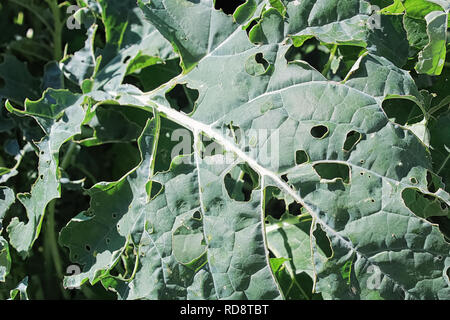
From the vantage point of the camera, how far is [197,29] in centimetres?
127

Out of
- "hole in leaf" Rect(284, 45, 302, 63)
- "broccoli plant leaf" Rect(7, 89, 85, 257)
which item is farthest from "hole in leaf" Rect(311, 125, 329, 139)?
"broccoli plant leaf" Rect(7, 89, 85, 257)

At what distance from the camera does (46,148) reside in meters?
1.30

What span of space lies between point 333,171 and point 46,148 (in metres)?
0.67

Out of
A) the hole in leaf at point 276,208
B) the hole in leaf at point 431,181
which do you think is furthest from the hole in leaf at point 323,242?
the hole in leaf at point 276,208

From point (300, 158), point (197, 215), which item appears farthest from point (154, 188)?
point (300, 158)

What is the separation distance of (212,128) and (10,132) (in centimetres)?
72

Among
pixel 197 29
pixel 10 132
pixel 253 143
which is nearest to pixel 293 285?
pixel 253 143

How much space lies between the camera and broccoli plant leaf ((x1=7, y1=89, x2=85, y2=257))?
49.6 inches

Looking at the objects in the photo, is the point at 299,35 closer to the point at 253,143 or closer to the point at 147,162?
the point at 253,143

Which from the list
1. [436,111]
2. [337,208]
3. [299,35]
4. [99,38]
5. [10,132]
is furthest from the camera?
[99,38]

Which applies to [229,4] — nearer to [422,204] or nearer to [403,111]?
[403,111]

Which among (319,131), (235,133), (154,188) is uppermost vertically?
(235,133)

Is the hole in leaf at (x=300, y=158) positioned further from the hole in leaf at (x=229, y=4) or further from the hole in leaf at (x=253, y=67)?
the hole in leaf at (x=229, y=4)

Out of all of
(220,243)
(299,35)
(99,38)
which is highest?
(299,35)
